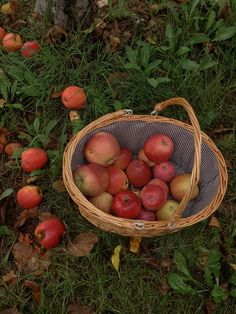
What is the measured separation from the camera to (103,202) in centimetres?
232

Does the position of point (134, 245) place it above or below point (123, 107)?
below

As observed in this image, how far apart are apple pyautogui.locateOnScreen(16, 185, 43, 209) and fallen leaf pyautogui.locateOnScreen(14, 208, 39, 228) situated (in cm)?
3

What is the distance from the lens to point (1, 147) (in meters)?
2.70

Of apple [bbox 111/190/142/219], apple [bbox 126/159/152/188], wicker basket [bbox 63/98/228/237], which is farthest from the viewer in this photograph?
apple [bbox 126/159/152/188]

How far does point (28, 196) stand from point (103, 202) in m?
0.44

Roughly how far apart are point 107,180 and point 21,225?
0.58m

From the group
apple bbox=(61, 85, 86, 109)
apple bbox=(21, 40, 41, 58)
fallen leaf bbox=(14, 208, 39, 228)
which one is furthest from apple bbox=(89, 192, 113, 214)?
apple bbox=(21, 40, 41, 58)

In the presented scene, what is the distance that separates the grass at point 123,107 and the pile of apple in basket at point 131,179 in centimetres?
20

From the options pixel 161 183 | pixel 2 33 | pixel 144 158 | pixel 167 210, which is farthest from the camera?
pixel 2 33

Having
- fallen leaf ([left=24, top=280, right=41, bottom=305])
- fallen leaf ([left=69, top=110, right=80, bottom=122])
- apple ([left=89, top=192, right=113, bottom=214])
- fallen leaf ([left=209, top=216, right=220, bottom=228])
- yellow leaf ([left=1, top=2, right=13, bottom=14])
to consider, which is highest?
yellow leaf ([left=1, top=2, right=13, bottom=14])

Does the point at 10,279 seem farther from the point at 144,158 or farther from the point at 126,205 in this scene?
the point at 144,158

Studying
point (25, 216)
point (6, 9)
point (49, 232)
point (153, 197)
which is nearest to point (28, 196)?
point (25, 216)

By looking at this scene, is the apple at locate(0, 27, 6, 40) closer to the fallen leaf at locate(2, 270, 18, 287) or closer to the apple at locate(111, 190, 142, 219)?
the apple at locate(111, 190, 142, 219)

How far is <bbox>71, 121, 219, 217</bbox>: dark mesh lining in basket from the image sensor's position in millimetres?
2404
